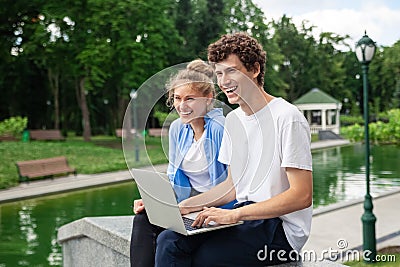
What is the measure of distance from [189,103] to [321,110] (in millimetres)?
33608

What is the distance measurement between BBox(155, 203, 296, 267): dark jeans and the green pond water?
13.8 feet

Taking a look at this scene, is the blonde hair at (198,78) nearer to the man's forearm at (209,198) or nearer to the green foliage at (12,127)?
the man's forearm at (209,198)

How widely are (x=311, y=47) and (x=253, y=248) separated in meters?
39.6

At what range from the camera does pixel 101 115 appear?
114 feet

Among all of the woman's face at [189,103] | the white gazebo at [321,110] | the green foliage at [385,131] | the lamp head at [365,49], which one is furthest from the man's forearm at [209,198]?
the white gazebo at [321,110]

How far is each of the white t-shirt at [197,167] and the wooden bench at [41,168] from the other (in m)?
11.1

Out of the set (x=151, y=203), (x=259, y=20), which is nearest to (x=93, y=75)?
(x=259, y=20)

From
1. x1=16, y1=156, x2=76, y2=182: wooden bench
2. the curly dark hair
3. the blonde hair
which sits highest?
the curly dark hair

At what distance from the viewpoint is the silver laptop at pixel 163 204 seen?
216cm

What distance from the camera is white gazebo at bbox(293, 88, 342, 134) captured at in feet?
111

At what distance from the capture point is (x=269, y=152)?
83.5 inches

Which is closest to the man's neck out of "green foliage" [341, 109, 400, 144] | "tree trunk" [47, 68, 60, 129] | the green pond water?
"green foliage" [341, 109, 400, 144]

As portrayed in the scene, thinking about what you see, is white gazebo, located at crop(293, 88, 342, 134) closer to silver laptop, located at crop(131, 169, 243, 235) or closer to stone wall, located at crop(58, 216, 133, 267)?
stone wall, located at crop(58, 216, 133, 267)

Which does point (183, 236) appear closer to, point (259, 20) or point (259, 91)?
point (259, 91)
